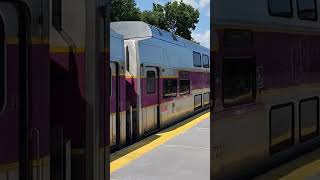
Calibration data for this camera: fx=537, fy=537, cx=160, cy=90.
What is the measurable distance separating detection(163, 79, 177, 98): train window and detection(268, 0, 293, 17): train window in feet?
32.6

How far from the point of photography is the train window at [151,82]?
1223cm

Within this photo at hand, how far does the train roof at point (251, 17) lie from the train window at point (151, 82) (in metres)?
8.32

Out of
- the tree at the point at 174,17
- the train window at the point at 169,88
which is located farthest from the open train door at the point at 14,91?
the tree at the point at 174,17

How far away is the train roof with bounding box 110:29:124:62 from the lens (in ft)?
30.9

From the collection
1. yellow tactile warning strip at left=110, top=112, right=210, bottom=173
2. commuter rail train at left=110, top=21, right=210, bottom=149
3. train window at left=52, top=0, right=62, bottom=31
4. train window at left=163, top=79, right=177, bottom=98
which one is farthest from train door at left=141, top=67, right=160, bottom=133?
train window at left=52, top=0, right=62, bottom=31

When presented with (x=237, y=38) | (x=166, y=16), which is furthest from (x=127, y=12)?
(x=237, y=38)

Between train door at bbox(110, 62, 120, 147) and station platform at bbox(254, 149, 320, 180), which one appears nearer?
station platform at bbox(254, 149, 320, 180)

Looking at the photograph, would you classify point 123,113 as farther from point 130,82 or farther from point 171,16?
point 171,16

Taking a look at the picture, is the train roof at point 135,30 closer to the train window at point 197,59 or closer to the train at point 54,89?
the train window at point 197,59

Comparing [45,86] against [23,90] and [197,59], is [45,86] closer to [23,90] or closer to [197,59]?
[23,90]

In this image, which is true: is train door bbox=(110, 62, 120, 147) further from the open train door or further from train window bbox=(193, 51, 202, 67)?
train window bbox=(193, 51, 202, 67)

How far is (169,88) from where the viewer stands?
14.2 metres

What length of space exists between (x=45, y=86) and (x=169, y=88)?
12201 mm

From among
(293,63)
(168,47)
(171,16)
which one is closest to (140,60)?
(168,47)
